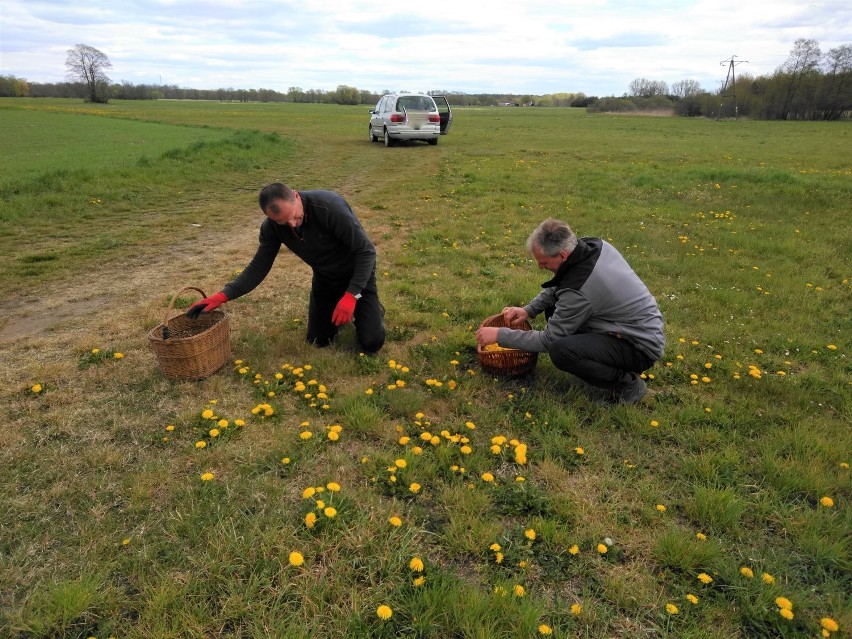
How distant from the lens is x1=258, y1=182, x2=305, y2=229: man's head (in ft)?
12.3

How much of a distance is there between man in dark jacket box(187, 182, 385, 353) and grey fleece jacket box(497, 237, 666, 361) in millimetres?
1297

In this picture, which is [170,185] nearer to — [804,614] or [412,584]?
[412,584]

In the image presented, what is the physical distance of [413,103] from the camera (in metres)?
20.2

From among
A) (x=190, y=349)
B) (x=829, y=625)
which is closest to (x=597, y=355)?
(x=829, y=625)

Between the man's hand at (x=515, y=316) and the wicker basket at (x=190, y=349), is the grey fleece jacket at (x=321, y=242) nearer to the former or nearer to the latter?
the wicker basket at (x=190, y=349)

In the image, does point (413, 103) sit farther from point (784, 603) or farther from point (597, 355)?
point (784, 603)

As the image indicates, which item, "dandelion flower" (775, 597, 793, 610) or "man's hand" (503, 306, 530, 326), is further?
"man's hand" (503, 306, 530, 326)

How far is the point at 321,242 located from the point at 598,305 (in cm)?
234

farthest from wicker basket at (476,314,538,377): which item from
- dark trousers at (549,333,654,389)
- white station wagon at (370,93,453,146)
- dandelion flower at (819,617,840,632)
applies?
white station wagon at (370,93,453,146)

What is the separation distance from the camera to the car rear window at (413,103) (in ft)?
66.1

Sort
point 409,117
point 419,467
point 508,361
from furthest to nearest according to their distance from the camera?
point 409,117
point 508,361
point 419,467

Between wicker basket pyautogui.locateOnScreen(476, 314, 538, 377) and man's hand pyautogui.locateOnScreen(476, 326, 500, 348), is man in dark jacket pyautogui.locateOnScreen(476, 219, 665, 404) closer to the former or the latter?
man's hand pyautogui.locateOnScreen(476, 326, 500, 348)

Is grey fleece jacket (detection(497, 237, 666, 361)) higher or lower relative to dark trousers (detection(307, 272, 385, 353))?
higher

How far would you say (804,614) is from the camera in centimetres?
226
